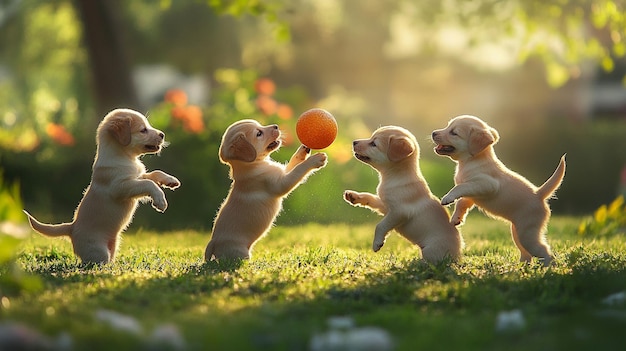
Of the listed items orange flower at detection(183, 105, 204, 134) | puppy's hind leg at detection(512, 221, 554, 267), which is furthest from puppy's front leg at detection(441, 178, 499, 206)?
orange flower at detection(183, 105, 204, 134)

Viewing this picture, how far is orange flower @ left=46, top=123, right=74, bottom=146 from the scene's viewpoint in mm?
14062

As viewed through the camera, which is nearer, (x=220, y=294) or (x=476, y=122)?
(x=220, y=294)

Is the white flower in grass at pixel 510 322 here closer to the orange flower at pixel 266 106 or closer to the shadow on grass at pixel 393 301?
the shadow on grass at pixel 393 301

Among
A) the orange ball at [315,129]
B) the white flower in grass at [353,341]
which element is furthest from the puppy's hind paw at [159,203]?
the white flower in grass at [353,341]

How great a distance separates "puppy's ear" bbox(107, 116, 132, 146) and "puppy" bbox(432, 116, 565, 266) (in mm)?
2397

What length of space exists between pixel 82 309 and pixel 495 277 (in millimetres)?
2774

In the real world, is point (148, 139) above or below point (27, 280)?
above

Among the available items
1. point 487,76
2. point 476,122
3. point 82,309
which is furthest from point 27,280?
point 487,76

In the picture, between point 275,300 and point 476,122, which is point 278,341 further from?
point 476,122

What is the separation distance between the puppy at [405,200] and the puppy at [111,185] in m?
1.61

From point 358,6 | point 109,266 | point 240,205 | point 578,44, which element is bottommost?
point 109,266

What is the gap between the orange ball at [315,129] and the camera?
23.0ft

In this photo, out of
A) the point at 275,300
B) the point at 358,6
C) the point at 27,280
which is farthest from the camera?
the point at 358,6

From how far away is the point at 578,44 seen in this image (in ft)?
45.0
